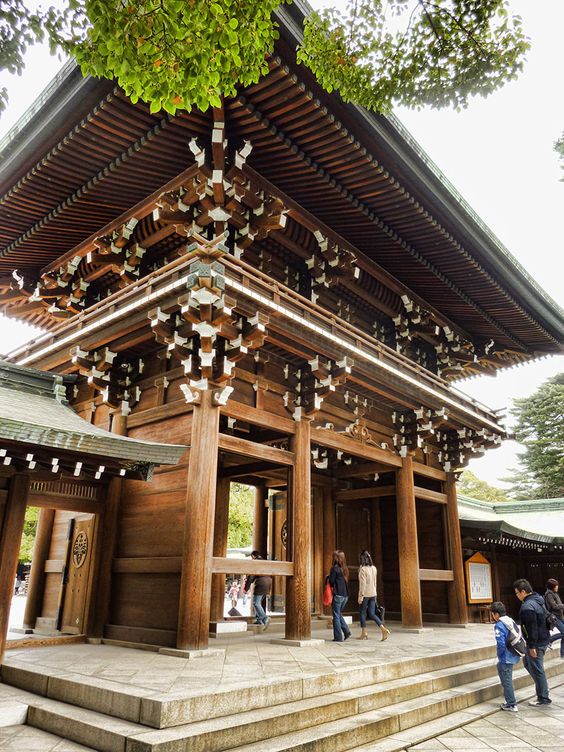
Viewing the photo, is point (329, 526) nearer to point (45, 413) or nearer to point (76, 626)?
point (76, 626)

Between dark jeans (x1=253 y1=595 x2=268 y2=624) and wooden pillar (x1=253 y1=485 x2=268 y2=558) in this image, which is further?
wooden pillar (x1=253 y1=485 x2=268 y2=558)

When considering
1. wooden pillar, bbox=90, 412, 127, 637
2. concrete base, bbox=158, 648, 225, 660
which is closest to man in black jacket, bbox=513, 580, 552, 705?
concrete base, bbox=158, 648, 225, 660

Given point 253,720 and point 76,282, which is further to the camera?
point 76,282

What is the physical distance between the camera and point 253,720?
4953mm

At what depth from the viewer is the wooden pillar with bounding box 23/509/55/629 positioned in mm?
10367

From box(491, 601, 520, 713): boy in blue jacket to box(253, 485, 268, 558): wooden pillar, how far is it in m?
7.16

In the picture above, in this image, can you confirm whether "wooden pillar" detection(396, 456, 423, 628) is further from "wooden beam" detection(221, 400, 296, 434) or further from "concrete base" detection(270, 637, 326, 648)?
"wooden beam" detection(221, 400, 296, 434)

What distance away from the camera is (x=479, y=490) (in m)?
46.3

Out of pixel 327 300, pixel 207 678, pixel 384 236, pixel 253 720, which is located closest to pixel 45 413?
pixel 207 678

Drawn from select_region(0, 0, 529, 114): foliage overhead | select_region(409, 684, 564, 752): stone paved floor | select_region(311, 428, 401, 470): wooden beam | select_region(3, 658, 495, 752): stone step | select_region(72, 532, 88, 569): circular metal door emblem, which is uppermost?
select_region(0, 0, 529, 114): foliage overhead

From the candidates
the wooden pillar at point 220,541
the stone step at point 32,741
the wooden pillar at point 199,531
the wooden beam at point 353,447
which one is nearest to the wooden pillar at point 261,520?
the wooden pillar at point 220,541

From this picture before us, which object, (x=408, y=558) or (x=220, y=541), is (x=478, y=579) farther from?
(x=220, y=541)

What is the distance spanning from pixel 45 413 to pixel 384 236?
7.01 metres

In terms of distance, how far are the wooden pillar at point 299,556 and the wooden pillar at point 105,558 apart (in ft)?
9.78
